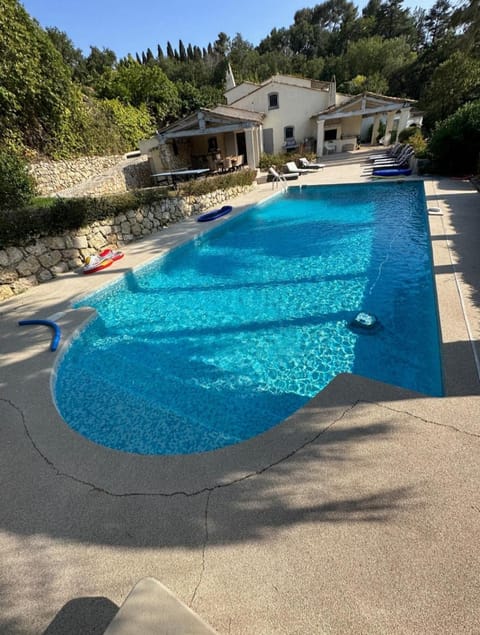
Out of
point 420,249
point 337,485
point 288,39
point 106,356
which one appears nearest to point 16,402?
point 106,356

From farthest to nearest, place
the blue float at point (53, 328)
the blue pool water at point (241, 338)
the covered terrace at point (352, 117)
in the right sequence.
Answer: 1. the covered terrace at point (352, 117)
2. the blue float at point (53, 328)
3. the blue pool water at point (241, 338)

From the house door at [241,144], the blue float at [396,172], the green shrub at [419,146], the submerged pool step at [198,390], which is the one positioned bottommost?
the submerged pool step at [198,390]

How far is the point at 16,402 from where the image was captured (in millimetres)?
4066

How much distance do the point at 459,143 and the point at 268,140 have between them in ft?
58.3

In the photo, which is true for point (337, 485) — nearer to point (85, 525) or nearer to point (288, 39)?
point (85, 525)

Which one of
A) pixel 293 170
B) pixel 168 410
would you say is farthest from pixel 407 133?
pixel 168 410

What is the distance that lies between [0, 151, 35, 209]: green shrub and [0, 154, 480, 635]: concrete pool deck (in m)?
9.30

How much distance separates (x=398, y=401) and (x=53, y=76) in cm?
2320

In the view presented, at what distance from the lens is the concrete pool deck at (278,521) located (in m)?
1.92

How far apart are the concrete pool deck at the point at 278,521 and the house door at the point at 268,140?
28749 mm

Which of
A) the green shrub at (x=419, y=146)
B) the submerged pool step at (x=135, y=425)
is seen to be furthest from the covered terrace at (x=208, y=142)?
the submerged pool step at (x=135, y=425)

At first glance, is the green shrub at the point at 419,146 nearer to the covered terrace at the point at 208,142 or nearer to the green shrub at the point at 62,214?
the covered terrace at the point at 208,142

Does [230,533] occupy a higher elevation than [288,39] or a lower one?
lower

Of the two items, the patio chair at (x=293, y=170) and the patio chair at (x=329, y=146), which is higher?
the patio chair at (x=329, y=146)
